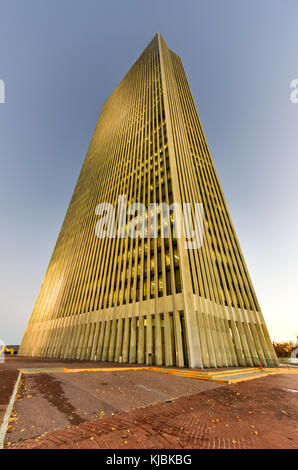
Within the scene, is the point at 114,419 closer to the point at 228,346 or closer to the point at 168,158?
the point at 228,346

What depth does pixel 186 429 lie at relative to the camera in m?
4.29

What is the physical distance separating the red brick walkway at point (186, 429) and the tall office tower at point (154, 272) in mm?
11744

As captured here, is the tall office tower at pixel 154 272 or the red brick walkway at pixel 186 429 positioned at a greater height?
the tall office tower at pixel 154 272

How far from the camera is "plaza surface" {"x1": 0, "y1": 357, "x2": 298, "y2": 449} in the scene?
12.0ft

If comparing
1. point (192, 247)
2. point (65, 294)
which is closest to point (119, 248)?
point (192, 247)

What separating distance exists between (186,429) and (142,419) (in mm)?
1101

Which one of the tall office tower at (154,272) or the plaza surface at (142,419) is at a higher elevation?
the tall office tower at (154,272)

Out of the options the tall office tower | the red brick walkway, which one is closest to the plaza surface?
the red brick walkway

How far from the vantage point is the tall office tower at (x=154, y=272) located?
63.6ft

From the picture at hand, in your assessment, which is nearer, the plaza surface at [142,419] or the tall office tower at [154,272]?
the plaza surface at [142,419]

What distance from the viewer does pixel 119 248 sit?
97.0ft

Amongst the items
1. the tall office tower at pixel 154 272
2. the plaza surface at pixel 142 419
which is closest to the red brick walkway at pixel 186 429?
the plaza surface at pixel 142 419

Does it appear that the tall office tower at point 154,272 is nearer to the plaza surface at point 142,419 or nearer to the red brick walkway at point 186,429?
the plaza surface at point 142,419

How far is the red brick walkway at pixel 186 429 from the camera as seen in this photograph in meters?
3.56
